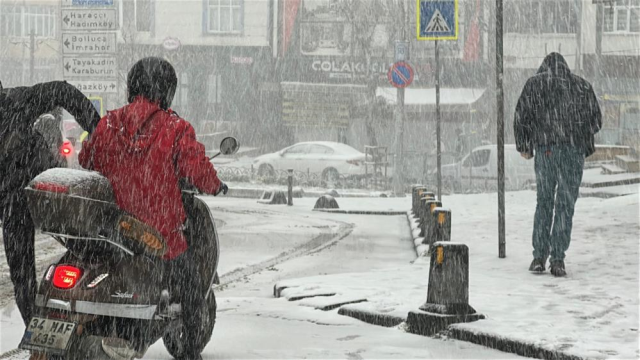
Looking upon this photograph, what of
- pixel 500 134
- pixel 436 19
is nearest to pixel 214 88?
pixel 436 19

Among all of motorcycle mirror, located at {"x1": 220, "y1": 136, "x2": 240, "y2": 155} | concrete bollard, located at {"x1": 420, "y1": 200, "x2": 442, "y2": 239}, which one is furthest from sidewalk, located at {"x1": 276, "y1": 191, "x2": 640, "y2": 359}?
motorcycle mirror, located at {"x1": 220, "y1": 136, "x2": 240, "y2": 155}

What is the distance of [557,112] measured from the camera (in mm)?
9055

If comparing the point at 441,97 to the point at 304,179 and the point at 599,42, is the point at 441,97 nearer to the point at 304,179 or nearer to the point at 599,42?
the point at 599,42

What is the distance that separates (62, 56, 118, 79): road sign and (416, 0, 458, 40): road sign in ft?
24.3

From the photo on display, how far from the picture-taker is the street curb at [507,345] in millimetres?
5887

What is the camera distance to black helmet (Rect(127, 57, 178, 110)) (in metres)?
4.96

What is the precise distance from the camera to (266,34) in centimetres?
4519

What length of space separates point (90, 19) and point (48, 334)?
1659 cm

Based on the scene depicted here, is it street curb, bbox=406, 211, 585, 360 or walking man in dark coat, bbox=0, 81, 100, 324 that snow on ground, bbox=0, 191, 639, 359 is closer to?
street curb, bbox=406, 211, 585, 360

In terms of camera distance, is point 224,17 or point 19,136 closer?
point 19,136

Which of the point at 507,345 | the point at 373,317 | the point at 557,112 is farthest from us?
the point at 557,112

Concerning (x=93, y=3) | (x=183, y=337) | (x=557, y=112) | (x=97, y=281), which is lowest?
(x=183, y=337)

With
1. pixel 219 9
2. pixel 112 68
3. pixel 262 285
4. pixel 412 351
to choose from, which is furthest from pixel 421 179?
pixel 412 351

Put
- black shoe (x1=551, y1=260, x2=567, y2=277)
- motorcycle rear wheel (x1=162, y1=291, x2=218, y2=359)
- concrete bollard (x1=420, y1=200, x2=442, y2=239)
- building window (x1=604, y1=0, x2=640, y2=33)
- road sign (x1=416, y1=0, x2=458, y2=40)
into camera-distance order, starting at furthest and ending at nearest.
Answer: building window (x1=604, y1=0, x2=640, y2=33), road sign (x1=416, y1=0, x2=458, y2=40), concrete bollard (x1=420, y1=200, x2=442, y2=239), black shoe (x1=551, y1=260, x2=567, y2=277), motorcycle rear wheel (x1=162, y1=291, x2=218, y2=359)
